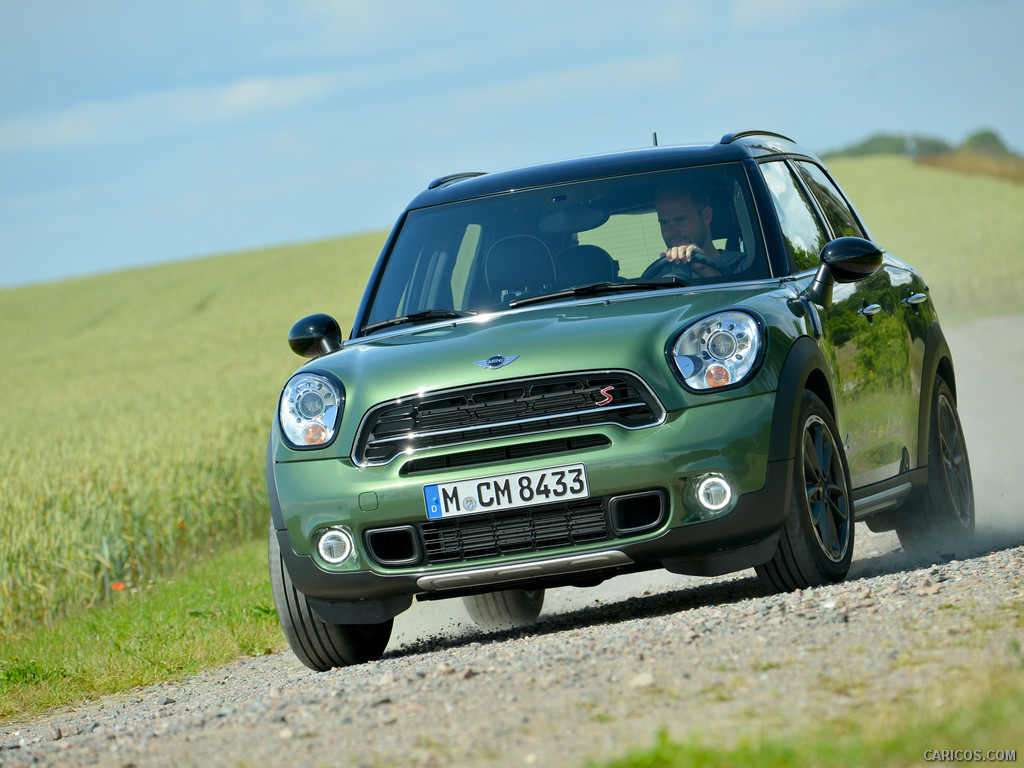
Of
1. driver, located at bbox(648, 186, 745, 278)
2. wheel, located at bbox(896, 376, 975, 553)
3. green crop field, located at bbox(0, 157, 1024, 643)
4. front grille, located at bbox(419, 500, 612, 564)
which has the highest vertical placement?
driver, located at bbox(648, 186, 745, 278)

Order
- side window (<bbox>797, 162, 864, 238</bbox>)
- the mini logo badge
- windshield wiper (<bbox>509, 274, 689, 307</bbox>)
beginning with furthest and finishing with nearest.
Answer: side window (<bbox>797, 162, 864, 238</bbox>) < windshield wiper (<bbox>509, 274, 689, 307</bbox>) < the mini logo badge

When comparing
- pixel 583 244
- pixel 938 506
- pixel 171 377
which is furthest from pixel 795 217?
pixel 171 377

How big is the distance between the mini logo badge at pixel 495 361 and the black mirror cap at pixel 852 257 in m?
1.53

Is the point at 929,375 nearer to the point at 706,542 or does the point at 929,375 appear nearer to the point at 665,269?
the point at 665,269

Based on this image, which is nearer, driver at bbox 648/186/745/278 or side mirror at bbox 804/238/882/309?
side mirror at bbox 804/238/882/309

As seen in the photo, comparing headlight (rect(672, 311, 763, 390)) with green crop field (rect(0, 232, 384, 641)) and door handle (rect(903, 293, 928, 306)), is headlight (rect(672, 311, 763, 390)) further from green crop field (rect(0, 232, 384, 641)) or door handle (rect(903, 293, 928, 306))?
green crop field (rect(0, 232, 384, 641))

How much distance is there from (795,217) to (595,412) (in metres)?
1.96

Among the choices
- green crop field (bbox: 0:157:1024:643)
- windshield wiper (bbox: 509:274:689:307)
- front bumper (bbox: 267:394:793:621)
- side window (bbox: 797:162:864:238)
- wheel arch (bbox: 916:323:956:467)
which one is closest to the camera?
front bumper (bbox: 267:394:793:621)

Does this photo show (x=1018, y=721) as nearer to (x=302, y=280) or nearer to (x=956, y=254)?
(x=956, y=254)

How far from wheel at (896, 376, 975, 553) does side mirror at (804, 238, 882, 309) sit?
152 centimetres

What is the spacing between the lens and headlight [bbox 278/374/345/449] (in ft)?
18.0

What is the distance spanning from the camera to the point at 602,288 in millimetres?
5969

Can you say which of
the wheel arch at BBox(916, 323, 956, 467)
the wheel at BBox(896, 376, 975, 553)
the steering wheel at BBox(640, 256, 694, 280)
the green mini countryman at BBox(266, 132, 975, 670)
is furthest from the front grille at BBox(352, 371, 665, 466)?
the wheel at BBox(896, 376, 975, 553)

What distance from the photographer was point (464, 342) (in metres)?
5.48
